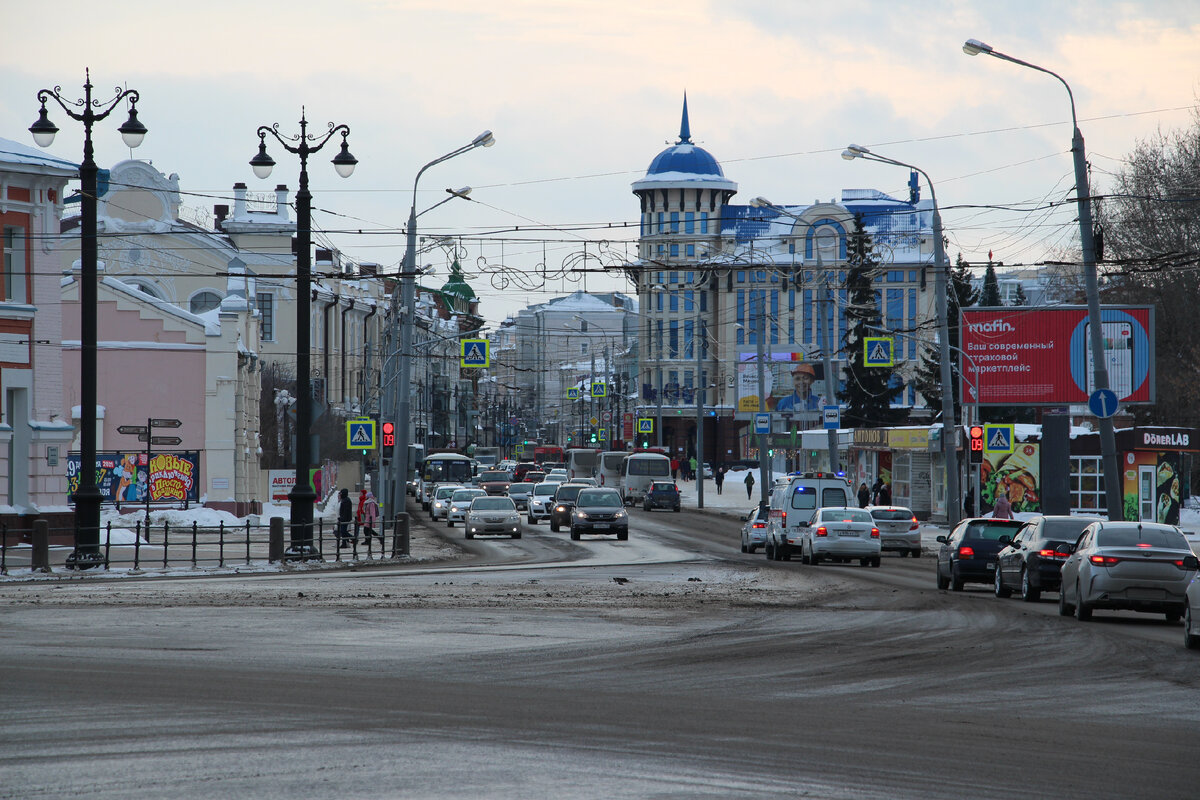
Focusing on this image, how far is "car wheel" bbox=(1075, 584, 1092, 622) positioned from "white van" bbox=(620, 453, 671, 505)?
188ft

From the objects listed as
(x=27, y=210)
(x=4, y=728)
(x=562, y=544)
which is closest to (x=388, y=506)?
(x=562, y=544)

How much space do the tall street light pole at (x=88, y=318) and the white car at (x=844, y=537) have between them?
51.9 feet

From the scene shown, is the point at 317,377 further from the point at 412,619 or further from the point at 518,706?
the point at 518,706

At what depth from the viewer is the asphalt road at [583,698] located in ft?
28.5

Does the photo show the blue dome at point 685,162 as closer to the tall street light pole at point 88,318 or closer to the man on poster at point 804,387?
the man on poster at point 804,387

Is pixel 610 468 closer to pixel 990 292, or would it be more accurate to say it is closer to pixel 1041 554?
pixel 990 292

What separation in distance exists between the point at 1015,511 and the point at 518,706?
42.3 metres

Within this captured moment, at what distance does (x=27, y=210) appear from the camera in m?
35.2

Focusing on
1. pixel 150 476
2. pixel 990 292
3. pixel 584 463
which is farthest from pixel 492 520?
pixel 990 292


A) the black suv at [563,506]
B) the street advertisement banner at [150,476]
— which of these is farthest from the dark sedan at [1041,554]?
the street advertisement banner at [150,476]

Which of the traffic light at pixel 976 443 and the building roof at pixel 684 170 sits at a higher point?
the building roof at pixel 684 170

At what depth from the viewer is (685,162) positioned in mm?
122812

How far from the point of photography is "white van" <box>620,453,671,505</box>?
255ft

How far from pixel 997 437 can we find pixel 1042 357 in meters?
15.6
